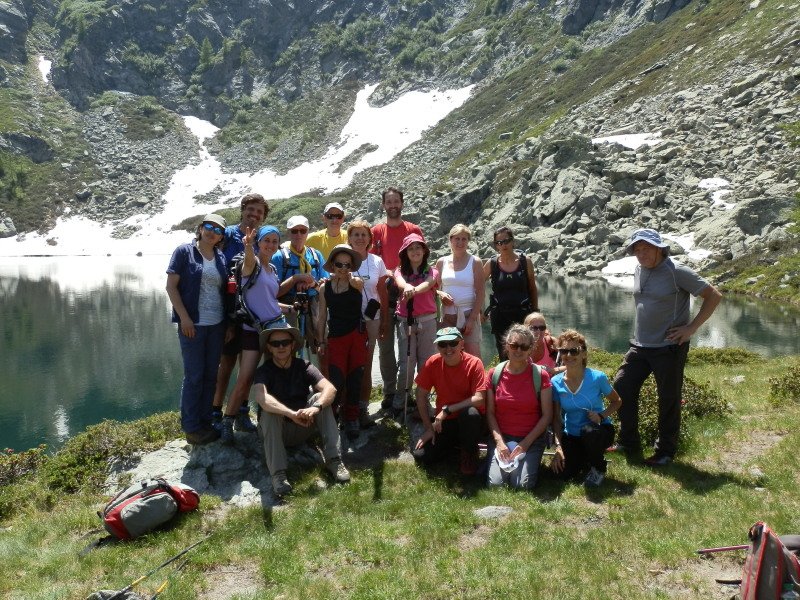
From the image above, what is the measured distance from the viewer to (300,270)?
8.41m

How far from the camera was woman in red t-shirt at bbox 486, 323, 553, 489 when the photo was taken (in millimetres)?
6898

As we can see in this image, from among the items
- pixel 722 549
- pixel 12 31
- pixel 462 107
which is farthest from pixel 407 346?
pixel 12 31

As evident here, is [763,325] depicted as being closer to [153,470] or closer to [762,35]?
Result: [153,470]

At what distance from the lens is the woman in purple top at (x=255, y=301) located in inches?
297

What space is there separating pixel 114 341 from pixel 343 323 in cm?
3212

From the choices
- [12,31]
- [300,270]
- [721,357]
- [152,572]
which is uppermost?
[12,31]

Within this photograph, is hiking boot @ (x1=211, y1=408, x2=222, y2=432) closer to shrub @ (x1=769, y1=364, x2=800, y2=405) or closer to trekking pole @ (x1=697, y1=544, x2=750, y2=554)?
trekking pole @ (x1=697, y1=544, x2=750, y2=554)

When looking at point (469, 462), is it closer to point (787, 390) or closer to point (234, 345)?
point (234, 345)

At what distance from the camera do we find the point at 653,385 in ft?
30.9

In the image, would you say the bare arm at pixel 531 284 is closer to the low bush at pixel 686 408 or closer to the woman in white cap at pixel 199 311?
the low bush at pixel 686 408

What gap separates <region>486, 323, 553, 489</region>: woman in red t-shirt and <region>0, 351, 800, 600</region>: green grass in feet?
0.96

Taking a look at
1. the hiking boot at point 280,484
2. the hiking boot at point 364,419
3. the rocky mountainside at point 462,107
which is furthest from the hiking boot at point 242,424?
the rocky mountainside at point 462,107

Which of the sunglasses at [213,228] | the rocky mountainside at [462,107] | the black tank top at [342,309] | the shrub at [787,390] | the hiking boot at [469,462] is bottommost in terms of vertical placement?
the hiking boot at [469,462]

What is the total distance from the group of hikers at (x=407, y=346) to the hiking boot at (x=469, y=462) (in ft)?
0.07
